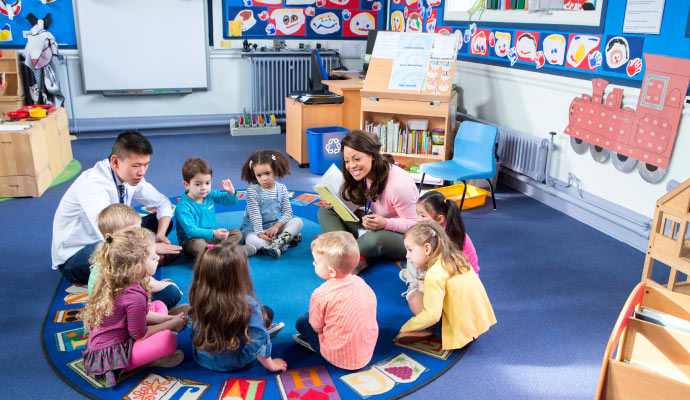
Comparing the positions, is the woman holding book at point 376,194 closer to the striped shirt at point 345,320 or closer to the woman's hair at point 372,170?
the woman's hair at point 372,170

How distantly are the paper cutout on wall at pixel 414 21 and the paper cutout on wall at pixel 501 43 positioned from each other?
4.88ft

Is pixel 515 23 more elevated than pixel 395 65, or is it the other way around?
pixel 515 23

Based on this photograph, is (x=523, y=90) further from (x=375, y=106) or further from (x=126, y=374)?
(x=126, y=374)

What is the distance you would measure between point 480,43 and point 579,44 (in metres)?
1.37

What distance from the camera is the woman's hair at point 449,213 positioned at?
285 cm

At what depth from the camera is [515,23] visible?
16.5 ft

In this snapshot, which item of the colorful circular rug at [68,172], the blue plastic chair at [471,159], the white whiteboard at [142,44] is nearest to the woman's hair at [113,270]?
the blue plastic chair at [471,159]

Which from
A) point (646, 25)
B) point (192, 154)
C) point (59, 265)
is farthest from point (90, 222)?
point (646, 25)

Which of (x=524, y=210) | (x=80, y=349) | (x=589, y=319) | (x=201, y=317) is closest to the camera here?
(x=201, y=317)

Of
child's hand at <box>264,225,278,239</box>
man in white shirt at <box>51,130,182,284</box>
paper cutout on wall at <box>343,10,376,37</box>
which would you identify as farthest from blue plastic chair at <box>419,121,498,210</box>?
paper cutout on wall at <box>343,10,376,37</box>

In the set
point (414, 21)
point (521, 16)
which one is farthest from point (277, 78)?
point (521, 16)

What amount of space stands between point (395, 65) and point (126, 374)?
Result: 3.76 metres

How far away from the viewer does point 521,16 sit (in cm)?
495

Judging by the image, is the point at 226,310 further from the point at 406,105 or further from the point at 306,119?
the point at 306,119
